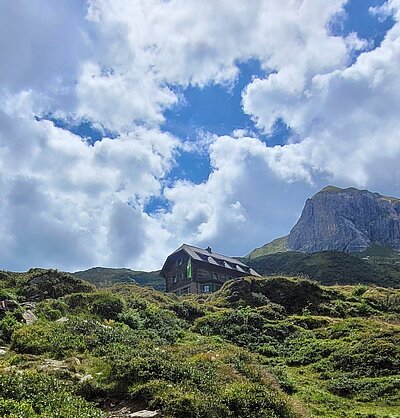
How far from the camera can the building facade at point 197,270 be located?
65.4 meters

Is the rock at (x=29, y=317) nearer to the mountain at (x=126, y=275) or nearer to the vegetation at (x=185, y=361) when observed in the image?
the vegetation at (x=185, y=361)

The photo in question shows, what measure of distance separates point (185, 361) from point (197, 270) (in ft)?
168

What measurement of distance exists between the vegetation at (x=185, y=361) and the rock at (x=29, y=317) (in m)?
0.32

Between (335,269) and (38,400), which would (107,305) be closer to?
(38,400)

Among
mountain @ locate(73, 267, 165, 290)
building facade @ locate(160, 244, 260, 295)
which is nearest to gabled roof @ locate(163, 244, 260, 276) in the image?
building facade @ locate(160, 244, 260, 295)

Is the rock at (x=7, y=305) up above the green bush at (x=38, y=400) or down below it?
above

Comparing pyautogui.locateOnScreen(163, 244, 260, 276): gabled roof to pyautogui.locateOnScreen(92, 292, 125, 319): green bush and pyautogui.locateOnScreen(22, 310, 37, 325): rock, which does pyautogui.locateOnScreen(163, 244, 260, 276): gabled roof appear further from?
pyautogui.locateOnScreen(22, 310, 37, 325): rock

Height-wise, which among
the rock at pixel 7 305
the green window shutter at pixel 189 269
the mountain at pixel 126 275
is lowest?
the rock at pixel 7 305

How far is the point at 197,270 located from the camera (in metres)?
65.6

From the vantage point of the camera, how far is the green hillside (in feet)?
294

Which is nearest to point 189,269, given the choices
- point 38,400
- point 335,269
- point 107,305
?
point 107,305

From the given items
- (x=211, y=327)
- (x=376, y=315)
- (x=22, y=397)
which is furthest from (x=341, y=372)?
(x=376, y=315)

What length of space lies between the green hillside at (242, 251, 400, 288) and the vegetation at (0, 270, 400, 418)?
47.6 metres

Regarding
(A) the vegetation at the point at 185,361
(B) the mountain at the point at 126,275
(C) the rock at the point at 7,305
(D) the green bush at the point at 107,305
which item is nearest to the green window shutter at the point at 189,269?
(A) the vegetation at the point at 185,361
